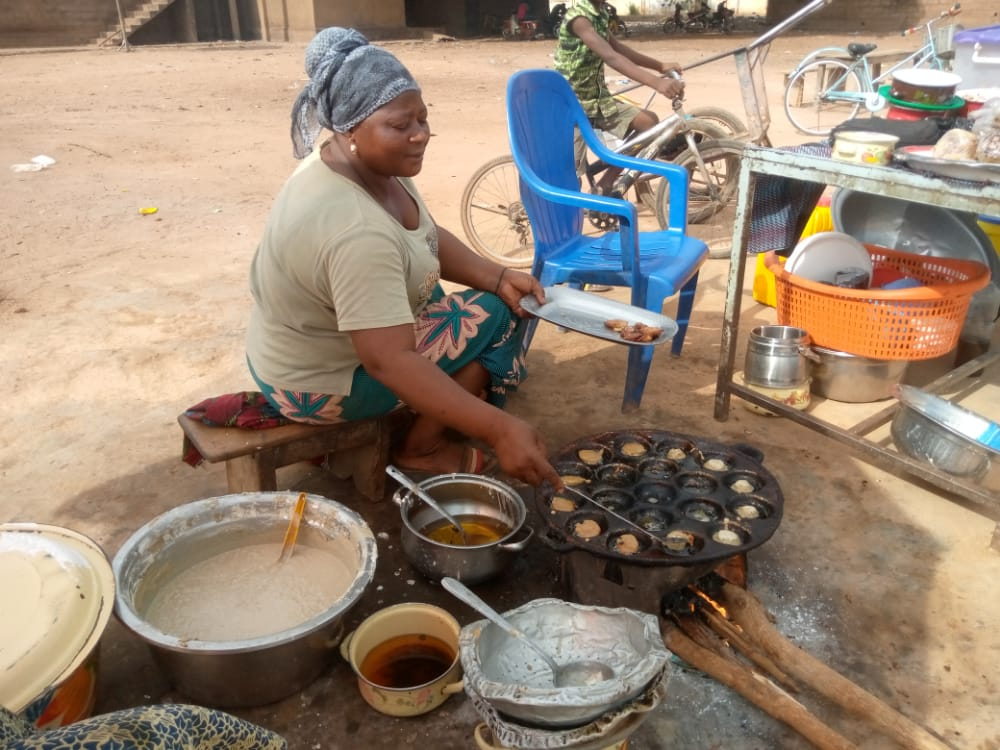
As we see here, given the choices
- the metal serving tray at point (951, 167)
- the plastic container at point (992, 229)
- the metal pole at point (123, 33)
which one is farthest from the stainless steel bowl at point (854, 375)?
the metal pole at point (123, 33)

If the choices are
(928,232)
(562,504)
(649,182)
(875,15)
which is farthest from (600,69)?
(875,15)

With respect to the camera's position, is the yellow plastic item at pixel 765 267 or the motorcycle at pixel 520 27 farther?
the motorcycle at pixel 520 27

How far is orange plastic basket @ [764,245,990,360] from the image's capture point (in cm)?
271

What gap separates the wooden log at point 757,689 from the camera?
1587 mm

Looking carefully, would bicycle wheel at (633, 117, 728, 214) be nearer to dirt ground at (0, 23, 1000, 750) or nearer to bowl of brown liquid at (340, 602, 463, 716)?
dirt ground at (0, 23, 1000, 750)

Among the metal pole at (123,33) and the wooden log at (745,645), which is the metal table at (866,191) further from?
the metal pole at (123,33)

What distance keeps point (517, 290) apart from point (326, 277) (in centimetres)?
81

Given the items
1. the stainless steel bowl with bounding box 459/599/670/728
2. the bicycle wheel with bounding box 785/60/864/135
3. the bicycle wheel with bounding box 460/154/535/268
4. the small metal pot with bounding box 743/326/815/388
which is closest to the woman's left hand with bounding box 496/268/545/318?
the small metal pot with bounding box 743/326/815/388

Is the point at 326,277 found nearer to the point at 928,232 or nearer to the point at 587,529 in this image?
the point at 587,529

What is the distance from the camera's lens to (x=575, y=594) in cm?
192

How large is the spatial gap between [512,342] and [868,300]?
4.32ft

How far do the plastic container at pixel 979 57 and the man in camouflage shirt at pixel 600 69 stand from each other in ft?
5.12

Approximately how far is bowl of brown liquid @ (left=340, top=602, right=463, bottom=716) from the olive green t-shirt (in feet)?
2.27

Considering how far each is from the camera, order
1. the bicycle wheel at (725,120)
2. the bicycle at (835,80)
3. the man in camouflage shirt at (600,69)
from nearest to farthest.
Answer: the man in camouflage shirt at (600,69)
the bicycle wheel at (725,120)
the bicycle at (835,80)
